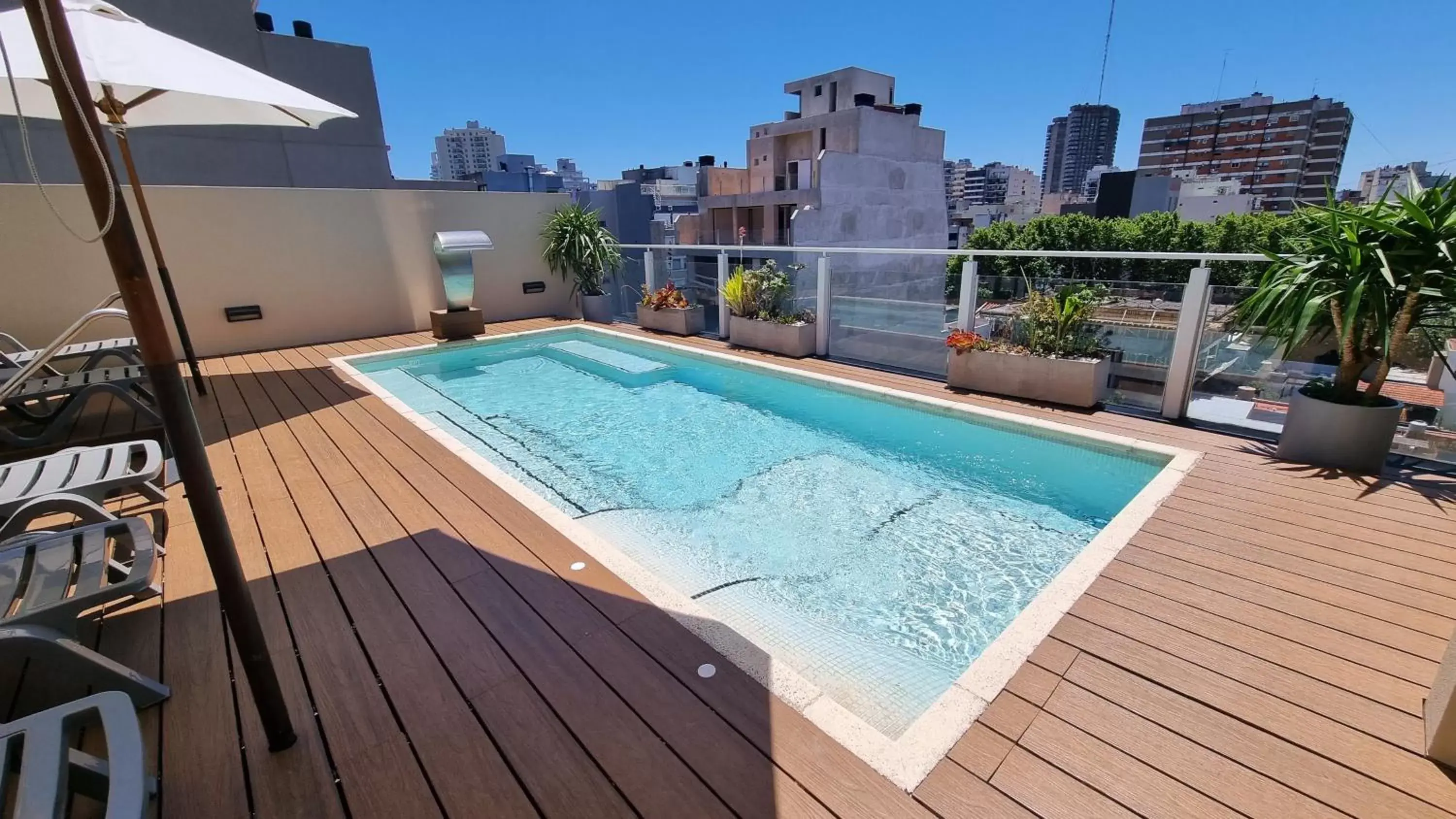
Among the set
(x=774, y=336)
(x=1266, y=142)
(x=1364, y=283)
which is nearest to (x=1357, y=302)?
(x=1364, y=283)

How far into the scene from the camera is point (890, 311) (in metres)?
5.48

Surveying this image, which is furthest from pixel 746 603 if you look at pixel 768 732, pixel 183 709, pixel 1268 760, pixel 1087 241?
pixel 1087 241

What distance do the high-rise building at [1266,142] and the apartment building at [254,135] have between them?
103994mm

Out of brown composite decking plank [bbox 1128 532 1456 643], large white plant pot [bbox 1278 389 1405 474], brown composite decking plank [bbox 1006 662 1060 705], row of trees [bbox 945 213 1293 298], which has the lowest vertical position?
brown composite decking plank [bbox 1006 662 1060 705]

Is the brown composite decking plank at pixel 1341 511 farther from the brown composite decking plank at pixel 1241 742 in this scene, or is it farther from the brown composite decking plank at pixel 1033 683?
the brown composite decking plank at pixel 1033 683

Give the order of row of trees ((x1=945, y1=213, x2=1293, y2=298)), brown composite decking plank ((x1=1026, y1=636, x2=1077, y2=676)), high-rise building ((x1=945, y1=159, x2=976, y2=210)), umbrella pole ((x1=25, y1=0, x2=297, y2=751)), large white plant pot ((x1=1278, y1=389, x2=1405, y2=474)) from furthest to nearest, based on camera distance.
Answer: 1. high-rise building ((x1=945, y1=159, x2=976, y2=210))
2. row of trees ((x1=945, y1=213, x2=1293, y2=298))
3. large white plant pot ((x1=1278, y1=389, x2=1405, y2=474))
4. brown composite decking plank ((x1=1026, y1=636, x2=1077, y2=676))
5. umbrella pole ((x1=25, y1=0, x2=297, y2=751))

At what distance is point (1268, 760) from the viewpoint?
1472 mm

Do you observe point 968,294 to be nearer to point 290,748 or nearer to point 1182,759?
point 1182,759

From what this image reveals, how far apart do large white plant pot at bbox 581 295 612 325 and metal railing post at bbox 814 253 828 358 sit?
11.0ft

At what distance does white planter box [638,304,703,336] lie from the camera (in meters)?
7.20

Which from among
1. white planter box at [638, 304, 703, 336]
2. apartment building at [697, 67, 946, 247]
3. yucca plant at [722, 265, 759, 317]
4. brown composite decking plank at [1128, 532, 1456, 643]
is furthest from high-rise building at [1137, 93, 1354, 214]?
brown composite decking plank at [1128, 532, 1456, 643]

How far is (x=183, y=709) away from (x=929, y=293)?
5.05 metres

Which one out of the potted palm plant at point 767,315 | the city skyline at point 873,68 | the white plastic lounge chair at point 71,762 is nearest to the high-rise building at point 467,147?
the city skyline at point 873,68

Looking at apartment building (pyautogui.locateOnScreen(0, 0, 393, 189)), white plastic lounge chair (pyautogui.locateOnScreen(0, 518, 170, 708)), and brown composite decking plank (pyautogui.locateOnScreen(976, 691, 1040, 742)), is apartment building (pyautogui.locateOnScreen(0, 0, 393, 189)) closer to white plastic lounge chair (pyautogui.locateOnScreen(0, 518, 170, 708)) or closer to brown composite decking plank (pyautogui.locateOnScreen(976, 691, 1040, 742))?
white plastic lounge chair (pyautogui.locateOnScreen(0, 518, 170, 708))
